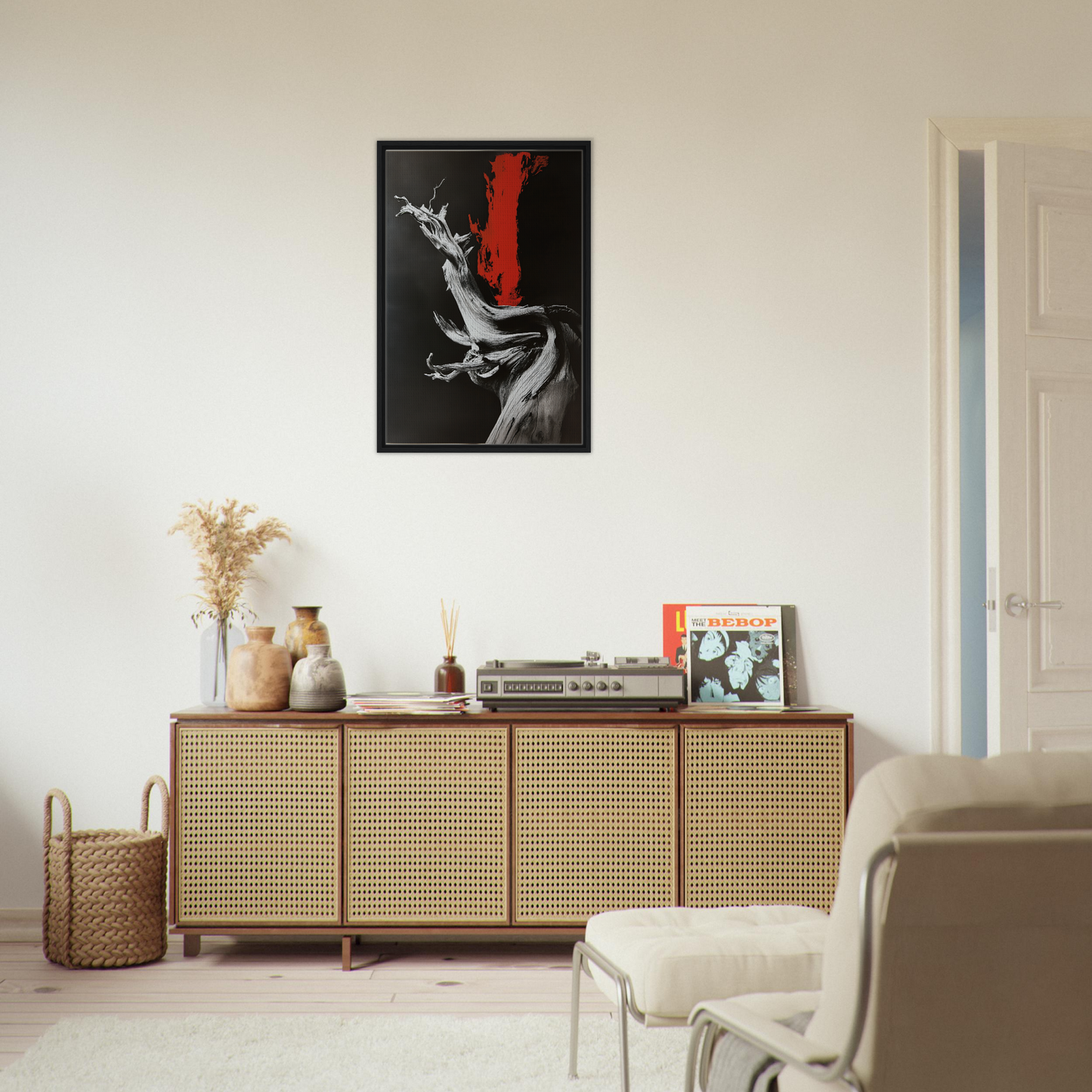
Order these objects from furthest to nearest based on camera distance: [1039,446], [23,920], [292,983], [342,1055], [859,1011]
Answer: [23,920] < [1039,446] < [292,983] < [342,1055] < [859,1011]

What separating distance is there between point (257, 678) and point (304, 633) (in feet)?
0.74

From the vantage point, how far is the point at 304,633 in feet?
10.9

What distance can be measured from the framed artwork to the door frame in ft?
3.85

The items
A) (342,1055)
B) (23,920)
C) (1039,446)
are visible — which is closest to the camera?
(342,1055)

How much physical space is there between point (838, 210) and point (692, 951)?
103 inches

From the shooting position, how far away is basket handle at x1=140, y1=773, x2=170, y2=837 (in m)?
3.18

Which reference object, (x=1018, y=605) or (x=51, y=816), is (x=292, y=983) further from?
(x=1018, y=605)

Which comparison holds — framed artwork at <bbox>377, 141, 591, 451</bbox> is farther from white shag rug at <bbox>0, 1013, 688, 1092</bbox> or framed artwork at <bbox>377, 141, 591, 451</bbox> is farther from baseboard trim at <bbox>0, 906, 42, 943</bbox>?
baseboard trim at <bbox>0, 906, 42, 943</bbox>

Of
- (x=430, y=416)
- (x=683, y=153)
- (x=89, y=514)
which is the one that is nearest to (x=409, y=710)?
(x=430, y=416)

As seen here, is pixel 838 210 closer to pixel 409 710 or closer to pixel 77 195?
pixel 409 710

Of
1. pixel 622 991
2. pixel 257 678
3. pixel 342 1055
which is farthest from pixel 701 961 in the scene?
pixel 257 678

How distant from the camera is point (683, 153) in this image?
358 centimetres

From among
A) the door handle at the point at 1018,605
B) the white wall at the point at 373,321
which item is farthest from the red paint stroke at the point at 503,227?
the door handle at the point at 1018,605

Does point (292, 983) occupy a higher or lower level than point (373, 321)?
lower
